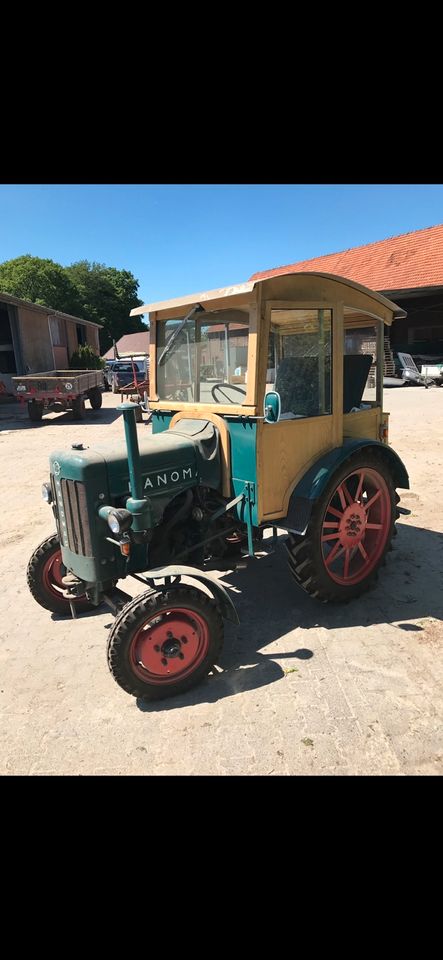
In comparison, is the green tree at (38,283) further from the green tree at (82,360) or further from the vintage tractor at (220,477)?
the vintage tractor at (220,477)

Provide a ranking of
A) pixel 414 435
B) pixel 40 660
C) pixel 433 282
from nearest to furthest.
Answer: pixel 40 660
pixel 414 435
pixel 433 282

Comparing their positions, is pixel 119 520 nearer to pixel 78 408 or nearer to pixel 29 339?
pixel 78 408

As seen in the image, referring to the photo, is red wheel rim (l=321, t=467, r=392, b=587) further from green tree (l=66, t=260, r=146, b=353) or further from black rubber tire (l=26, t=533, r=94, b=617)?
green tree (l=66, t=260, r=146, b=353)

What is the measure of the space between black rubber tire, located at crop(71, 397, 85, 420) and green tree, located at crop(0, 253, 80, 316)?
32292 mm

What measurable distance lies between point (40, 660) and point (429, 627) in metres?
2.54

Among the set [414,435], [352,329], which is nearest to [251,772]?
[352,329]

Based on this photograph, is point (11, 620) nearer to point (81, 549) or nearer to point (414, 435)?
point (81, 549)

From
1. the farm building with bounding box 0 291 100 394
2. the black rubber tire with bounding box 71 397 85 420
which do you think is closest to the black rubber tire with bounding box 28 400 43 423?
the black rubber tire with bounding box 71 397 85 420

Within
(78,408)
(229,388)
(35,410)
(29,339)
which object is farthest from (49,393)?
(229,388)

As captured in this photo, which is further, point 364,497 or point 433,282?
point 433,282

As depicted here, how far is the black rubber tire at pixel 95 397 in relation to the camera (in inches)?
647

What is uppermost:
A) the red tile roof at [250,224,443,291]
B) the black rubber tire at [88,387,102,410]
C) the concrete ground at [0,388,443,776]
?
the red tile roof at [250,224,443,291]

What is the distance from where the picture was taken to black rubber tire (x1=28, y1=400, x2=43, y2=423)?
1354 centimetres

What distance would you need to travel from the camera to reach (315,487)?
3219mm
